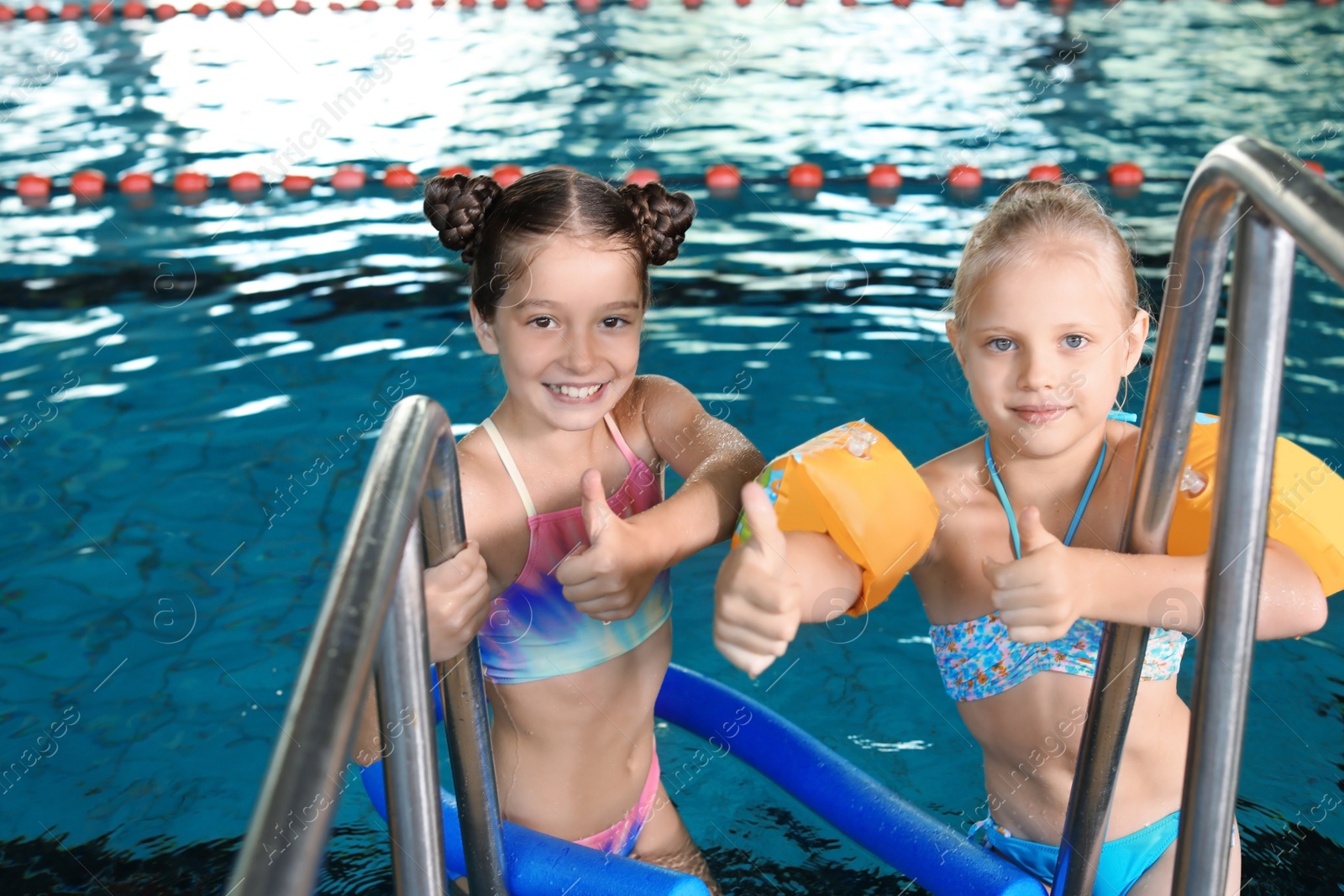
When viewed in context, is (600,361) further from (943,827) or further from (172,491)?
(172,491)

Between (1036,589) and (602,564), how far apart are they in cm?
51

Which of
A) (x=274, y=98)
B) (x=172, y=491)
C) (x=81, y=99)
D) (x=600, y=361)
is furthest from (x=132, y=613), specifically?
(x=81, y=99)

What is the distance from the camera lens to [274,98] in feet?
28.5

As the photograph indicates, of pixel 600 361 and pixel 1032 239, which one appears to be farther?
pixel 600 361

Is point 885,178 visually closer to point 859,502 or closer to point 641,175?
point 641,175

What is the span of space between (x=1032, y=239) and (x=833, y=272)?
3.59 m

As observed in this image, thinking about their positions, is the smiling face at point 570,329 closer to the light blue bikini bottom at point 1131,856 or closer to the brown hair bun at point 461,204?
the brown hair bun at point 461,204

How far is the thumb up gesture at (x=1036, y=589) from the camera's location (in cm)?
125

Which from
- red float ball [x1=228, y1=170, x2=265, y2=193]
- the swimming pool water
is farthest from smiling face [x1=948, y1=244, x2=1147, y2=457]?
red float ball [x1=228, y1=170, x2=265, y2=193]

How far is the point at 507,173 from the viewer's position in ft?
21.0

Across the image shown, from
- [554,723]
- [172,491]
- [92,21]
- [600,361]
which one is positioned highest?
[600,361]

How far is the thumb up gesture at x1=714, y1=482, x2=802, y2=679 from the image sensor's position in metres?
1.15

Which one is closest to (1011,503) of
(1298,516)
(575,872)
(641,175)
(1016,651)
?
(1016,651)

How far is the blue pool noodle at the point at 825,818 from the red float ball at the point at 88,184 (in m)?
5.59
